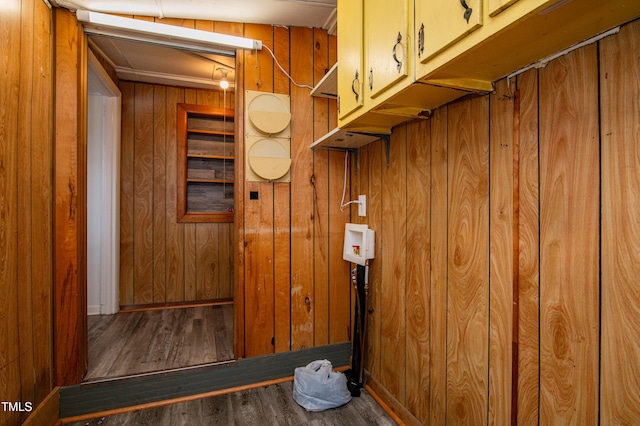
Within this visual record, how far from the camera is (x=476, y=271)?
4.23ft

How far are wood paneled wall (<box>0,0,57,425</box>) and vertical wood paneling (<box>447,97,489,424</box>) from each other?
6.39 feet

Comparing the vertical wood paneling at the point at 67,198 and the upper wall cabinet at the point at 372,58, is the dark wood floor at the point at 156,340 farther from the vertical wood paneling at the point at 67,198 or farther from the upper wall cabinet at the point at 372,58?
the upper wall cabinet at the point at 372,58

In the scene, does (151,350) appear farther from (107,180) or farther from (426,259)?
(426,259)

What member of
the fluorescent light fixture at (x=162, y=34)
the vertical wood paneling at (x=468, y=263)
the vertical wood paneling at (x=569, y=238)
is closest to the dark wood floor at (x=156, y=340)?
the vertical wood paneling at (x=468, y=263)

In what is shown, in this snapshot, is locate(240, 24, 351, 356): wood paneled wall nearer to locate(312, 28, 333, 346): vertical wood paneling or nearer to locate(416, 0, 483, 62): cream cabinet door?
locate(312, 28, 333, 346): vertical wood paneling

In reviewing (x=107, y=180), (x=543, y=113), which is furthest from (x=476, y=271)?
(x=107, y=180)

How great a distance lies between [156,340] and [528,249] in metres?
2.64

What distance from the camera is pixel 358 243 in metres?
2.16

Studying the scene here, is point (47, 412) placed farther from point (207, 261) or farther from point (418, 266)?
point (418, 266)

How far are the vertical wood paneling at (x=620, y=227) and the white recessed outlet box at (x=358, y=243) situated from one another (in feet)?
4.01

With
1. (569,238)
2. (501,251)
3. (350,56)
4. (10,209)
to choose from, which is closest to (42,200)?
(10,209)

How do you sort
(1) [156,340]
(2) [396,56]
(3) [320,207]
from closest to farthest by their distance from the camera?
(2) [396,56], (3) [320,207], (1) [156,340]

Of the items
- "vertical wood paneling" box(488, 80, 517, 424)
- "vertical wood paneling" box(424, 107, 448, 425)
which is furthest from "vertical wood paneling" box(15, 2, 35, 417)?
"vertical wood paneling" box(488, 80, 517, 424)

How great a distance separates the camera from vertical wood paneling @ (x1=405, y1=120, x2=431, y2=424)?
1570mm
